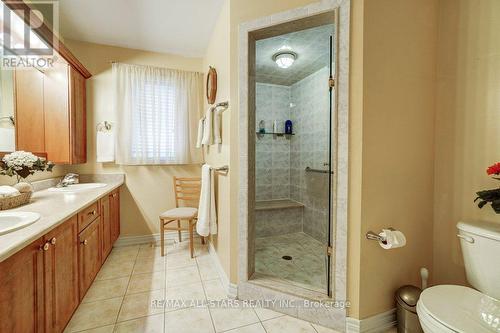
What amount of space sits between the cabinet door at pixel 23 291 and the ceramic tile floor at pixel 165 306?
566 mm

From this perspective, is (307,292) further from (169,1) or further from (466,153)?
(169,1)

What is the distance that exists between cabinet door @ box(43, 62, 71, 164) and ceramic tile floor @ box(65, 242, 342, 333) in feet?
4.18

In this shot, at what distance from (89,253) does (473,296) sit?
250 centimetres

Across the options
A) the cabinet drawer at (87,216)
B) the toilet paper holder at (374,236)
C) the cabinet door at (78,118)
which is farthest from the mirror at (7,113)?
the toilet paper holder at (374,236)

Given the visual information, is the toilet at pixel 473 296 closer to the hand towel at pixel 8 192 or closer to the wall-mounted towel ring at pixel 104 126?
the hand towel at pixel 8 192

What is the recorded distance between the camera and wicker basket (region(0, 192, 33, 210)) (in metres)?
1.29

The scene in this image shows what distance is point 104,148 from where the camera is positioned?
2.59 metres

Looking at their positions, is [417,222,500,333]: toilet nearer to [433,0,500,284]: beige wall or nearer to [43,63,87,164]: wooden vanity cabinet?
[433,0,500,284]: beige wall

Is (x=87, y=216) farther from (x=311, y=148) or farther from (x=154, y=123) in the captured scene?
(x=311, y=148)

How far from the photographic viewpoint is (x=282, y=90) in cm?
370

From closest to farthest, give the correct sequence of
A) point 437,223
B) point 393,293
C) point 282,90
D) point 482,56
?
point 482,56 → point 393,293 → point 437,223 → point 282,90

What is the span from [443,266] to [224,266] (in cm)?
168

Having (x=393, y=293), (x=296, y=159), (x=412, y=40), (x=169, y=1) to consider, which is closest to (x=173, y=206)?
(x=296, y=159)

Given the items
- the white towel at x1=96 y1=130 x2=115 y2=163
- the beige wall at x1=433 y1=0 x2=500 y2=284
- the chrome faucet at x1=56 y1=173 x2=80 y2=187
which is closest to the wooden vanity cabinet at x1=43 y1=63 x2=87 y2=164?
the chrome faucet at x1=56 y1=173 x2=80 y2=187
